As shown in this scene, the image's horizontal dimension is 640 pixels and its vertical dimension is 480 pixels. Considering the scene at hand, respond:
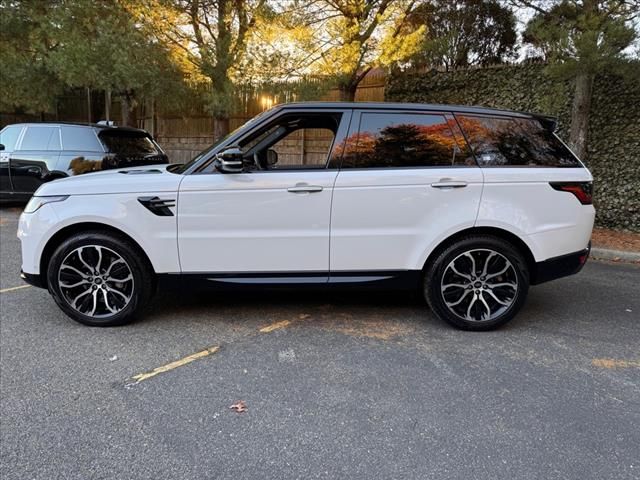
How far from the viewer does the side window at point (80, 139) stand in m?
7.98

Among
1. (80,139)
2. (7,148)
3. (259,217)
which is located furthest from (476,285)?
(7,148)

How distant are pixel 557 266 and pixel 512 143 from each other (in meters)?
1.09

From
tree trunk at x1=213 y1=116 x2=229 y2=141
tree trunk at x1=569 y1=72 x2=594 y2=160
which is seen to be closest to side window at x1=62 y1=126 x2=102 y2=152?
tree trunk at x1=213 y1=116 x2=229 y2=141

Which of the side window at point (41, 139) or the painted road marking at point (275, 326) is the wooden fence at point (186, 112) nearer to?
the side window at point (41, 139)

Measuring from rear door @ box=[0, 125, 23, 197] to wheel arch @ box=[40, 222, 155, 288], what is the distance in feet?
19.7

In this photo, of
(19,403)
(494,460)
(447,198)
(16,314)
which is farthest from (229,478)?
(16,314)

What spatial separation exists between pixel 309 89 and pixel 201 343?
5643 millimetres

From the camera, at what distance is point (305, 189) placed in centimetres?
371

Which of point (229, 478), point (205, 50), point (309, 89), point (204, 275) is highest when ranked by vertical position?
point (205, 50)

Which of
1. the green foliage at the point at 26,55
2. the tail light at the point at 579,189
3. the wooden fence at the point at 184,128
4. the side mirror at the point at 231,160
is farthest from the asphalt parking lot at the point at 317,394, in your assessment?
the wooden fence at the point at 184,128

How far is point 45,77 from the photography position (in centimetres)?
1123

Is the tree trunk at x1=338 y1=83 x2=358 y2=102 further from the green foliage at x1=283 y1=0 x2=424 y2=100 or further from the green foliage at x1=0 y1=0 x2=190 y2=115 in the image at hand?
the green foliage at x1=0 y1=0 x2=190 y2=115

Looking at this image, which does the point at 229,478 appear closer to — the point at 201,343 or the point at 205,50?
the point at 201,343

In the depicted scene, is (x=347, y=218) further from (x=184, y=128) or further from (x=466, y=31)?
(x=184, y=128)
